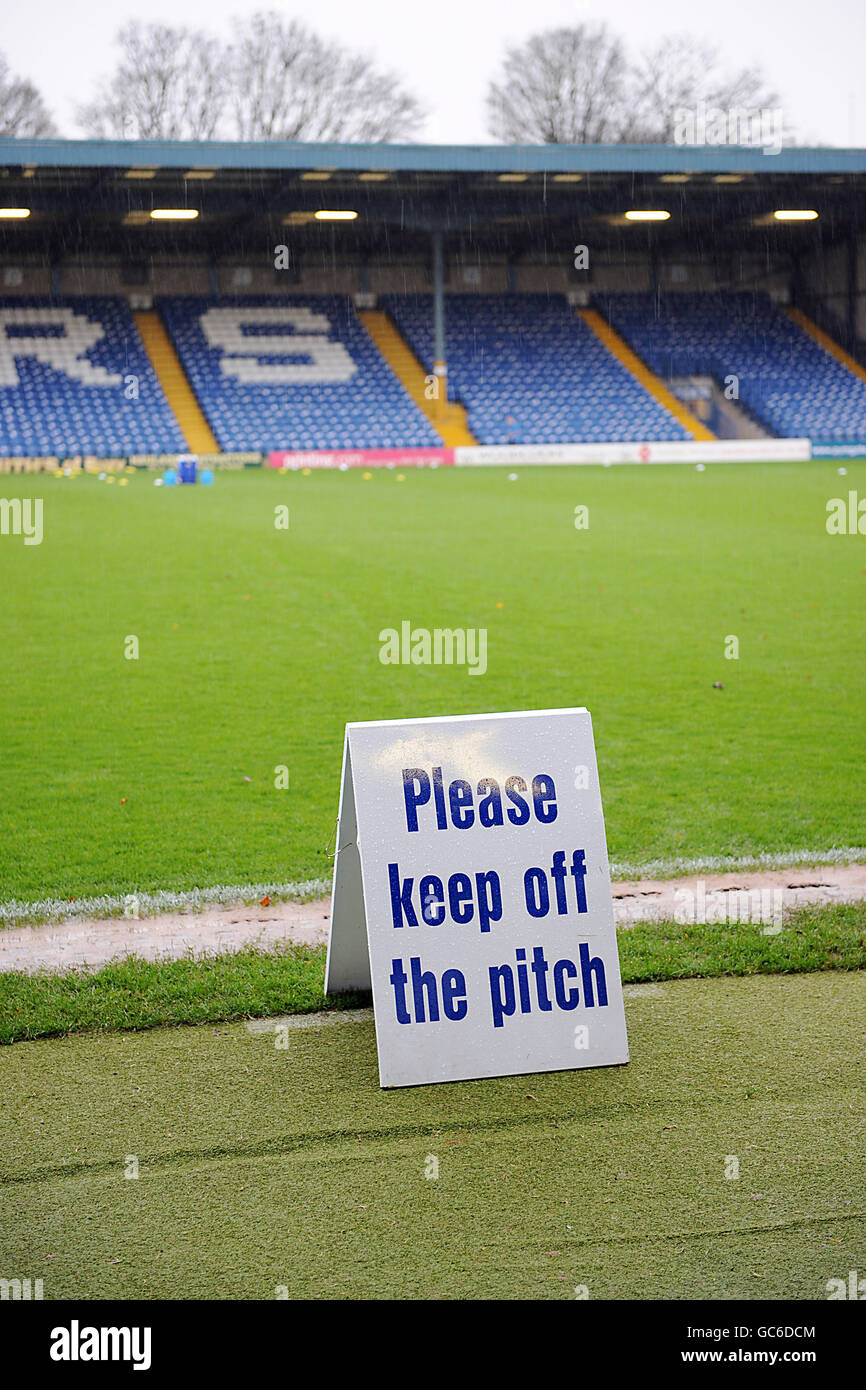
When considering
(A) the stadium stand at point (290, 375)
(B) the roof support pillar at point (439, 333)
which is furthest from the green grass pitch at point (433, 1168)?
(B) the roof support pillar at point (439, 333)

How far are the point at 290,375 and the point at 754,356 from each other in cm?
1563

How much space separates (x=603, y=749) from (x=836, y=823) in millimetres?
1854

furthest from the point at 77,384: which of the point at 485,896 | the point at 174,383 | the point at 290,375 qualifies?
the point at 485,896

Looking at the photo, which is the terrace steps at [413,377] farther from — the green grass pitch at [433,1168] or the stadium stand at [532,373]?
the green grass pitch at [433,1168]

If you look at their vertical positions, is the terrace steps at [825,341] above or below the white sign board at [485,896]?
above

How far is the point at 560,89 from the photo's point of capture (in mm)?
52812

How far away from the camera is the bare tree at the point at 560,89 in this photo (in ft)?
173

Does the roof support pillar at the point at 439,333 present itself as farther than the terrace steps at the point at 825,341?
No

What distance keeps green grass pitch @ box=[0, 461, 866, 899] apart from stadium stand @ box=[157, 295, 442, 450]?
16470 mm

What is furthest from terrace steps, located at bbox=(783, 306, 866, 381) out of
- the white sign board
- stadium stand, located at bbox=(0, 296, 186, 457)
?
the white sign board

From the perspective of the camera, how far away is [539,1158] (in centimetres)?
402

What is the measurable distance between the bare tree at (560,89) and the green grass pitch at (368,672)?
36.3 meters
